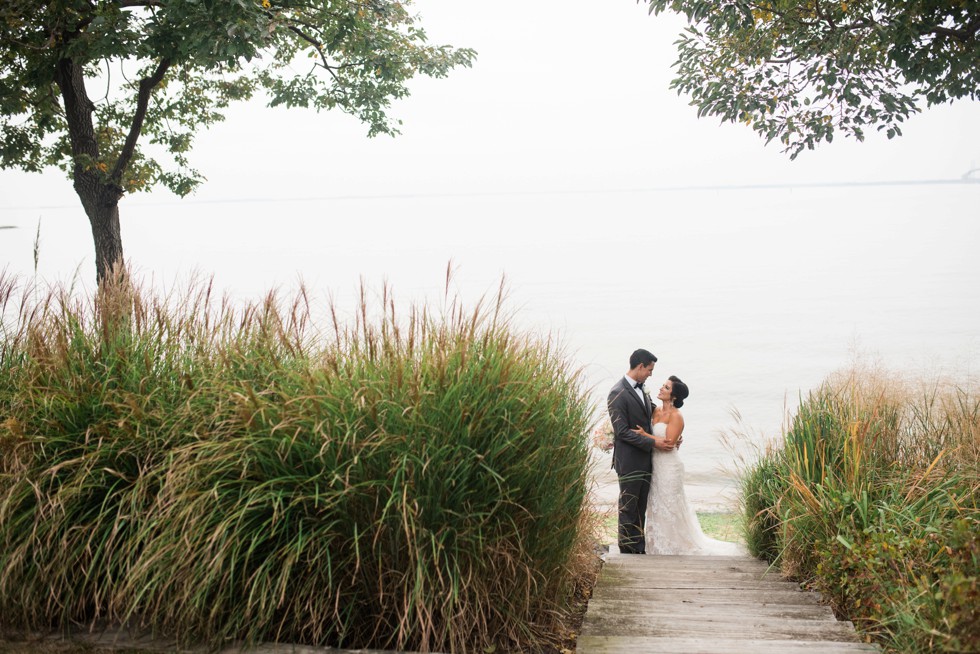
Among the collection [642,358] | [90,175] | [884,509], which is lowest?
[884,509]

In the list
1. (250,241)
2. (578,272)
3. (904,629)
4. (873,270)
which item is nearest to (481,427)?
(904,629)

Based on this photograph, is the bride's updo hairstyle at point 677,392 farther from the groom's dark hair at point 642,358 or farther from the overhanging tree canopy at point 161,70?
the overhanging tree canopy at point 161,70

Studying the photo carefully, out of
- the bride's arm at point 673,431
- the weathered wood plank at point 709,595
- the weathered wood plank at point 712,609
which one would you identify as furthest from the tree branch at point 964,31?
the weathered wood plank at point 712,609

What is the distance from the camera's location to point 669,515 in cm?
778

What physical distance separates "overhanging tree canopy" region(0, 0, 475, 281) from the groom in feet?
13.0

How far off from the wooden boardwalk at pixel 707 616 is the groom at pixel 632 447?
204 centimetres

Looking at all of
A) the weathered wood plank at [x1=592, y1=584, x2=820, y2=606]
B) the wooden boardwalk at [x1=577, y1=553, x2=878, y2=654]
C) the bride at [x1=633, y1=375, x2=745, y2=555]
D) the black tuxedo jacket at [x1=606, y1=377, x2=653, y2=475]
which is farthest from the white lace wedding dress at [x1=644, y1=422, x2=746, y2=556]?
the weathered wood plank at [x1=592, y1=584, x2=820, y2=606]

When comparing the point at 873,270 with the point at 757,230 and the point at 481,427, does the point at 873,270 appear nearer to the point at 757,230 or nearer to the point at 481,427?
the point at 757,230

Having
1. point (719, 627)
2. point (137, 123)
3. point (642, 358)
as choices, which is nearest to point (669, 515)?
point (642, 358)

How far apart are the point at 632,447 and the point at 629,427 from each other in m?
0.20

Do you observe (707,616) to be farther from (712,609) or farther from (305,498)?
(305,498)

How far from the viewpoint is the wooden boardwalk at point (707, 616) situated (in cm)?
334

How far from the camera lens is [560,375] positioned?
428 cm

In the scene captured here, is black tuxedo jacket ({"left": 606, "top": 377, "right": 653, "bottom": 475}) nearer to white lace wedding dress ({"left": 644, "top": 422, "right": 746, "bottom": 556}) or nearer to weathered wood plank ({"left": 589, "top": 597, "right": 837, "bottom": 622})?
white lace wedding dress ({"left": 644, "top": 422, "right": 746, "bottom": 556})
